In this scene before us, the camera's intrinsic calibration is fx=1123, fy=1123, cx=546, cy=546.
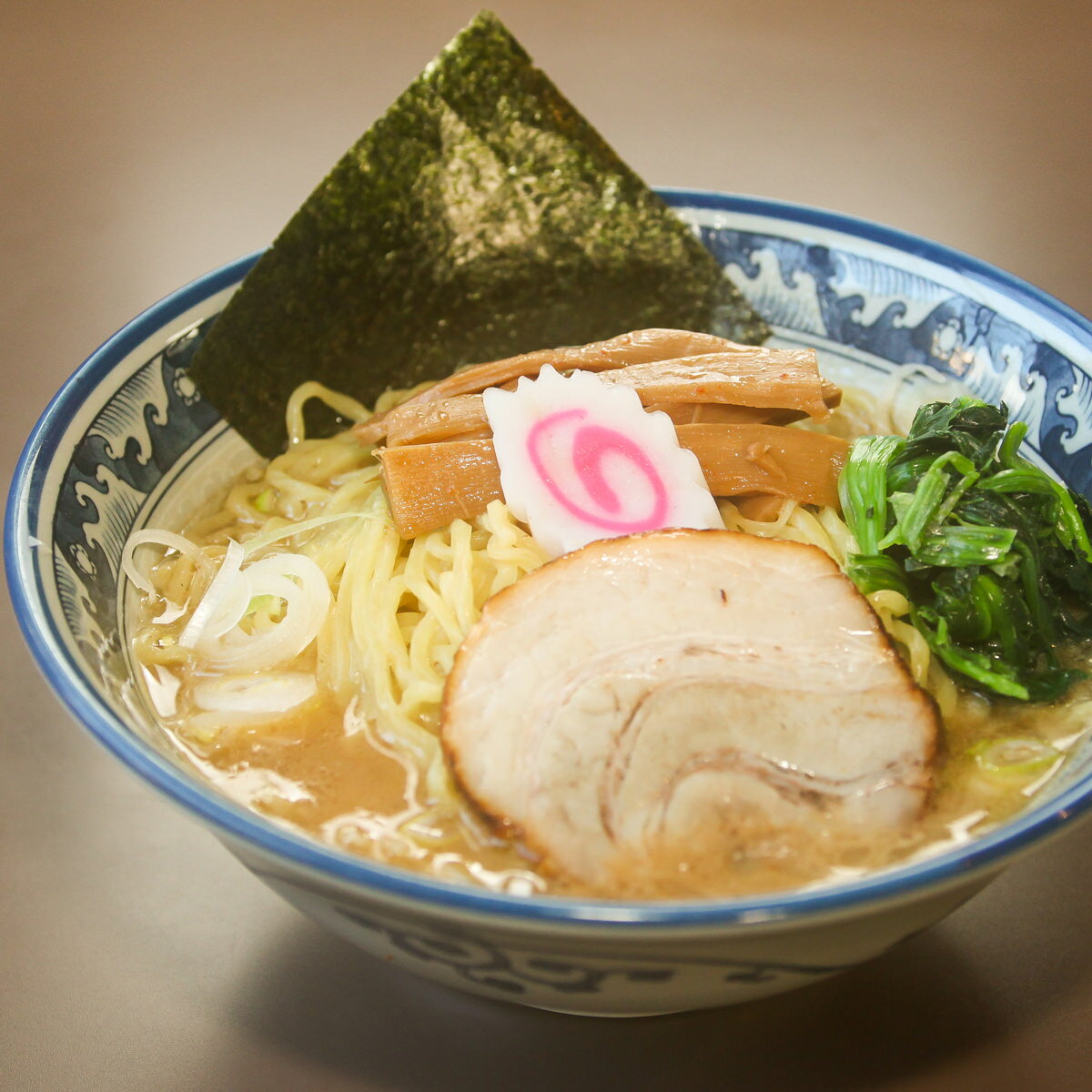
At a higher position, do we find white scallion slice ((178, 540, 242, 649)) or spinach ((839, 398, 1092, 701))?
white scallion slice ((178, 540, 242, 649))

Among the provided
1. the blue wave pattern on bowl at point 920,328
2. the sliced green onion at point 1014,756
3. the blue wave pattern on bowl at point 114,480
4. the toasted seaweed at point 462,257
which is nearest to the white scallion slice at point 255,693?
the blue wave pattern on bowl at point 114,480

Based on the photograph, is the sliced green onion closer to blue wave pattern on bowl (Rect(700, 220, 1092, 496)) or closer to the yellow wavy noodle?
the yellow wavy noodle

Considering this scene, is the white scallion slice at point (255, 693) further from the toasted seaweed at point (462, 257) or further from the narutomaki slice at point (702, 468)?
the toasted seaweed at point (462, 257)

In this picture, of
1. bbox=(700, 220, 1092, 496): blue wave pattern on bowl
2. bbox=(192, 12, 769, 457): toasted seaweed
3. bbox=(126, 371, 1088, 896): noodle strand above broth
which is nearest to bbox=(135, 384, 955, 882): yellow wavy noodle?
bbox=(126, 371, 1088, 896): noodle strand above broth

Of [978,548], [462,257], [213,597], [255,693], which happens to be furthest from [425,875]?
[462,257]

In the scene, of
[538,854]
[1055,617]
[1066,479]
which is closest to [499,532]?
[538,854]
